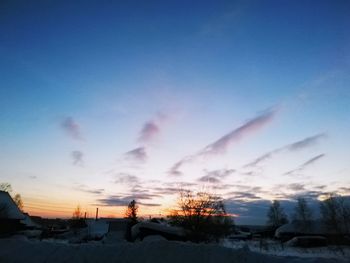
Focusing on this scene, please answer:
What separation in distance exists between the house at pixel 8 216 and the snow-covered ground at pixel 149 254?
2887 cm

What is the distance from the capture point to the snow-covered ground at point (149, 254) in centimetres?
1748

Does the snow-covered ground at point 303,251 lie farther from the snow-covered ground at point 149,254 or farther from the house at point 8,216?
the house at point 8,216

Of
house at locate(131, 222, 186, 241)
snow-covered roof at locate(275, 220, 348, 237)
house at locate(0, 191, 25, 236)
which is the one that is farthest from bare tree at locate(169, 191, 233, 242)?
snow-covered roof at locate(275, 220, 348, 237)

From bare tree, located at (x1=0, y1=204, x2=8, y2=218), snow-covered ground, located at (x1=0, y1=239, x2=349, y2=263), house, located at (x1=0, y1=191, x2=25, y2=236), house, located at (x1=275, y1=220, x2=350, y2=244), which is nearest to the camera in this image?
snow-covered ground, located at (x1=0, y1=239, x2=349, y2=263)

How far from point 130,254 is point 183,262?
127 inches

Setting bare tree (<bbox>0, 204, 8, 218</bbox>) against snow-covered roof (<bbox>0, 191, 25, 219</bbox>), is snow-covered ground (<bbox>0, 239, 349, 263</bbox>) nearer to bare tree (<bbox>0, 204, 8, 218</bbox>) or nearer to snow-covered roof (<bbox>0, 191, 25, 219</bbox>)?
bare tree (<bbox>0, 204, 8, 218</bbox>)

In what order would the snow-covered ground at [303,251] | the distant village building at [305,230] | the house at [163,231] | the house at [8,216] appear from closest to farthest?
1. the snow-covered ground at [303,251]
2. the house at [163,231]
3. the house at [8,216]
4. the distant village building at [305,230]

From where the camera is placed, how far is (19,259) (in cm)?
2220

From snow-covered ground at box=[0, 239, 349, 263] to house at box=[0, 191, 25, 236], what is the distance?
28869mm

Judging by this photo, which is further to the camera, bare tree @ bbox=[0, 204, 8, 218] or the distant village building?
the distant village building

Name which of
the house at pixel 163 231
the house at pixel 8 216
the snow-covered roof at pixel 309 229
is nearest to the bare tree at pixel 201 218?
the house at pixel 163 231

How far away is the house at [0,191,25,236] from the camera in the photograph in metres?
49.3

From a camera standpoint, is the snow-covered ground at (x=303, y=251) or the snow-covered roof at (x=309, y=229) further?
the snow-covered roof at (x=309, y=229)

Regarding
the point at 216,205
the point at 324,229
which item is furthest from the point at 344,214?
the point at 216,205
